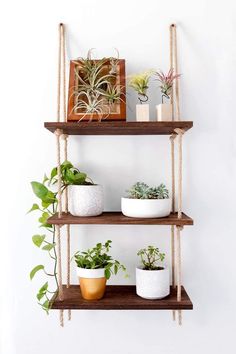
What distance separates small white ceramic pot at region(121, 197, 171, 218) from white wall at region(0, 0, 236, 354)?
18cm

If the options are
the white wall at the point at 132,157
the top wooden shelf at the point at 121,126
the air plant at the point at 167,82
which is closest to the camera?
the top wooden shelf at the point at 121,126

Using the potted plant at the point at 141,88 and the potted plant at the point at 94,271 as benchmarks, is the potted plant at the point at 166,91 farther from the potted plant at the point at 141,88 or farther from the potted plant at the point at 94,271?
the potted plant at the point at 94,271

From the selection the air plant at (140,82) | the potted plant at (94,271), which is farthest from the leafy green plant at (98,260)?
the air plant at (140,82)

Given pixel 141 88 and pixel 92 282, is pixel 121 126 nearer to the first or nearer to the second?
pixel 141 88

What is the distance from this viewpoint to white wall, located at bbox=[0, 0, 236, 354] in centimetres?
134

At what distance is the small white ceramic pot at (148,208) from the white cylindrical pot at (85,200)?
0.10 m

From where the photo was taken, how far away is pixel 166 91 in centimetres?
125

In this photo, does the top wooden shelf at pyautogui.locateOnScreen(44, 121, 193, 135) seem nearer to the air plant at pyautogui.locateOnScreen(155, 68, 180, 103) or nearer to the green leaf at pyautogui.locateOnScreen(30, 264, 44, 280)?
the air plant at pyautogui.locateOnScreen(155, 68, 180, 103)

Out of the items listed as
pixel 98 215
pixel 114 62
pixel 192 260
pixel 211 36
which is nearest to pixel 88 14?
pixel 114 62

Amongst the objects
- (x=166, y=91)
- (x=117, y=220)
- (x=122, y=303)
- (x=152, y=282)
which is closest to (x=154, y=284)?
(x=152, y=282)

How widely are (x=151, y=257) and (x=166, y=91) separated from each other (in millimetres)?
547

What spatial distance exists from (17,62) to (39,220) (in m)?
0.55

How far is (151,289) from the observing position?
121 cm

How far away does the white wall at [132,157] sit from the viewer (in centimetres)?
134
